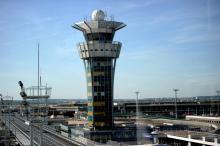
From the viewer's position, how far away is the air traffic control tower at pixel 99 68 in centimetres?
6319

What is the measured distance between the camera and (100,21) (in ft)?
210

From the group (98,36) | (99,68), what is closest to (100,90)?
(99,68)

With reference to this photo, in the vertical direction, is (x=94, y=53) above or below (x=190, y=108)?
above

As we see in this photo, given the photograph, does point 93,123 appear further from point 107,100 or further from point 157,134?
point 157,134

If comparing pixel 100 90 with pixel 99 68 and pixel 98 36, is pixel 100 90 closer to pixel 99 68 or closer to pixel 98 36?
pixel 99 68

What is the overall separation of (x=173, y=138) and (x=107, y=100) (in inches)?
578

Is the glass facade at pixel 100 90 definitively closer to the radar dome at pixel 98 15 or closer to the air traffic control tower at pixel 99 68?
the air traffic control tower at pixel 99 68

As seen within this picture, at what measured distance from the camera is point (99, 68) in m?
63.2

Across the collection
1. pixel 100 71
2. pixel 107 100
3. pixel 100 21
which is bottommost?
pixel 107 100

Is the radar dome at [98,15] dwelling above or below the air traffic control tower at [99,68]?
above

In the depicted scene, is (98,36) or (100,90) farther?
(98,36)

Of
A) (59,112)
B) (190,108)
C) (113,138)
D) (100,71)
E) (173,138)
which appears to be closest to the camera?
(173,138)

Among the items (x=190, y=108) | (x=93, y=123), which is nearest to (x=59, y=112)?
(x=190, y=108)

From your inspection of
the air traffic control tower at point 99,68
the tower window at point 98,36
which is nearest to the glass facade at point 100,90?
the air traffic control tower at point 99,68
